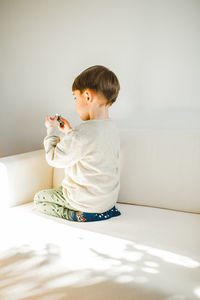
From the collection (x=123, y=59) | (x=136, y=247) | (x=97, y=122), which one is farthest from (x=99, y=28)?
(x=136, y=247)

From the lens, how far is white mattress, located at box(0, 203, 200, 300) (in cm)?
92

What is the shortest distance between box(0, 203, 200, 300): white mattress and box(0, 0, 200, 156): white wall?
84 cm

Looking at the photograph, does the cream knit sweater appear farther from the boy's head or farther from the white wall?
the white wall

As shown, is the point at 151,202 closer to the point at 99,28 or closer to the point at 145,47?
the point at 145,47

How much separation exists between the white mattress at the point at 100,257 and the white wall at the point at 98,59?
84 centimetres

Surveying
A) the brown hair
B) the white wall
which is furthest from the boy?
the white wall

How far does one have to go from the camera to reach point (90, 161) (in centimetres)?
151

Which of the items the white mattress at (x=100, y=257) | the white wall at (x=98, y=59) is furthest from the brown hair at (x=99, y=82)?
the white mattress at (x=100, y=257)

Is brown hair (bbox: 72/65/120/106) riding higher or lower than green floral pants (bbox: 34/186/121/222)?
higher

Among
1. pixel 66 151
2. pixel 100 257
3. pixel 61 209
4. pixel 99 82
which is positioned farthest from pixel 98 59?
pixel 100 257

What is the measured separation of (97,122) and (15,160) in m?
0.57

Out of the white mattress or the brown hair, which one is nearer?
the white mattress

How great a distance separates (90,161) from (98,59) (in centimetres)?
98

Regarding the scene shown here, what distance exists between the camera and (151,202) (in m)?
1.76
